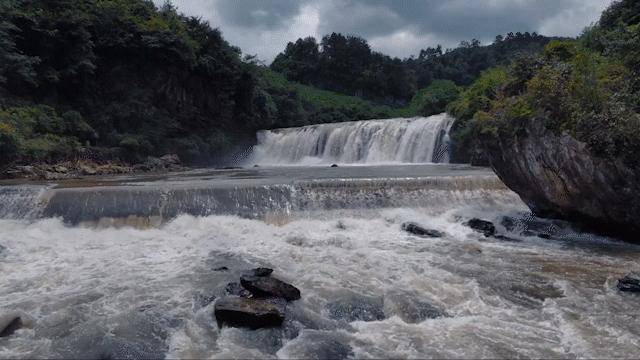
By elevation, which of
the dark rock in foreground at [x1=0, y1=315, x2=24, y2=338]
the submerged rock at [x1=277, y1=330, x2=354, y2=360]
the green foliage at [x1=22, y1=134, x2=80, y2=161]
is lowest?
Answer: the dark rock in foreground at [x1=0, y1=315, x2=24, y2=338]

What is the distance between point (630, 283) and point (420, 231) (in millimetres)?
4240

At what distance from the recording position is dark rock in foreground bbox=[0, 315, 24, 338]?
188 inches

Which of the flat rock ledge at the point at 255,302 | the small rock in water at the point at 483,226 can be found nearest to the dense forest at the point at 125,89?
the small rock in water at the point at 483,226

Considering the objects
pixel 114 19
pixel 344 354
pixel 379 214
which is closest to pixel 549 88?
pixel 379 214

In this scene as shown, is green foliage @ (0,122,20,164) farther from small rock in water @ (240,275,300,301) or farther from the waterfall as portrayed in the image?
the waterfall

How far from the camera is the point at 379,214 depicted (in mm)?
10969

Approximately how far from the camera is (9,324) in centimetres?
491

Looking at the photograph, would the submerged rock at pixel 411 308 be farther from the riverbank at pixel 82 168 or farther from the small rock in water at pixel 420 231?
the riverbank at pixel 82 168

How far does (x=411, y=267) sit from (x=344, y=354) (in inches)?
121

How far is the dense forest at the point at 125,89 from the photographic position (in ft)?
63.5

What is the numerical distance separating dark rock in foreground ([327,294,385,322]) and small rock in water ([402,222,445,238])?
13.8 ft

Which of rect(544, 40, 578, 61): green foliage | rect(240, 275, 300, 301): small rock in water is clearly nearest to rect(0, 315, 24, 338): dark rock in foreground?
rect(240, 275, 300, 301): small rock in water

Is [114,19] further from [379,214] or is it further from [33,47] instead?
[379,214]

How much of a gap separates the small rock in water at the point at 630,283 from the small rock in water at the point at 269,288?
4.19 metres
